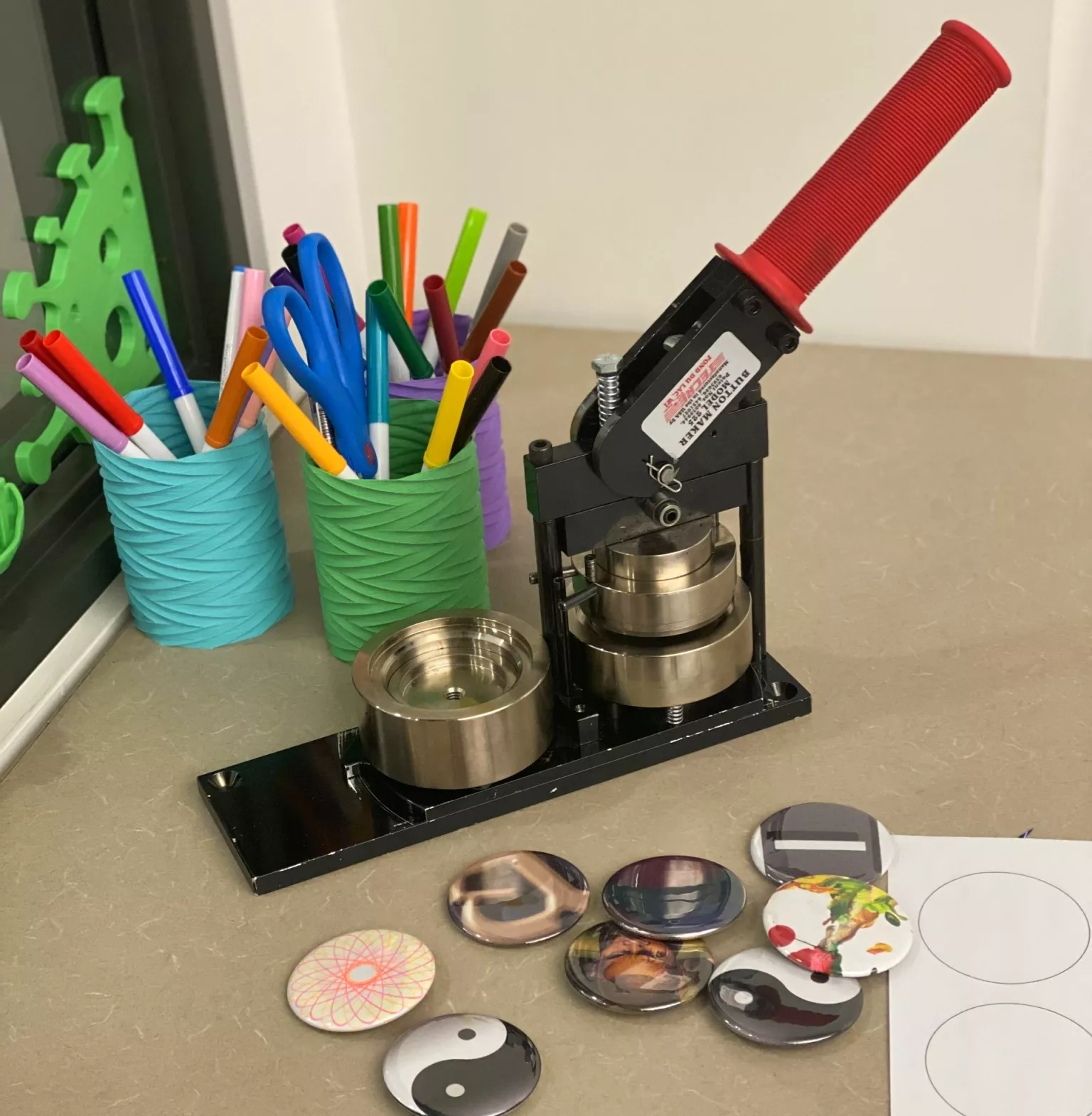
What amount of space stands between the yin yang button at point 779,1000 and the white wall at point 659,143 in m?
0.67

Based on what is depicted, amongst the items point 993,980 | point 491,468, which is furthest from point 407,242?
point 993,980

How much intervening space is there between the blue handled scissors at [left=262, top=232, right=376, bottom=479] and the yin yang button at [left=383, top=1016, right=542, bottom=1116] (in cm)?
32

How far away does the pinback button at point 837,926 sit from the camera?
0.60 meters

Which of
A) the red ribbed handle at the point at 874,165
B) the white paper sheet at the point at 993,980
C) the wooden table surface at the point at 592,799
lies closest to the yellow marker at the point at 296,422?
the wooden table surface at the point at 592,799

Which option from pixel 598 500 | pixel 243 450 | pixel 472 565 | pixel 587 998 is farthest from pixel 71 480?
pixel 587 998

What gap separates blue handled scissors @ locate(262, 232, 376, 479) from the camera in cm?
75

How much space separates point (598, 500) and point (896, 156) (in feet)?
0.67

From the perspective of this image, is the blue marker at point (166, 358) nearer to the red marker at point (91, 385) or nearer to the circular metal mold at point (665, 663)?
the red marker at point (91, 385)

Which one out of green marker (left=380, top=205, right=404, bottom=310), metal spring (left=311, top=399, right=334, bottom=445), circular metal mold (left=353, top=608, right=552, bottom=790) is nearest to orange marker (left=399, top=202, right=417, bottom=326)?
green marker (left=380, top=205, right=404, bottom=310)

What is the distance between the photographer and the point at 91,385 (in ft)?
2.56

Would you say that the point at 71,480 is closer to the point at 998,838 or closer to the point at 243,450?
the point at 243,450

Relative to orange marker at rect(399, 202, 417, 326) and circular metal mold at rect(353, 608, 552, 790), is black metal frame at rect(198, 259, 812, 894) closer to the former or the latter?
circular metal mold at rect(353, 608, 552, 790)

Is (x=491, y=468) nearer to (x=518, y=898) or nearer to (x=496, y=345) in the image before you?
(x=496, y=345)

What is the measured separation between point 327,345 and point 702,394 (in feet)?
0.72
